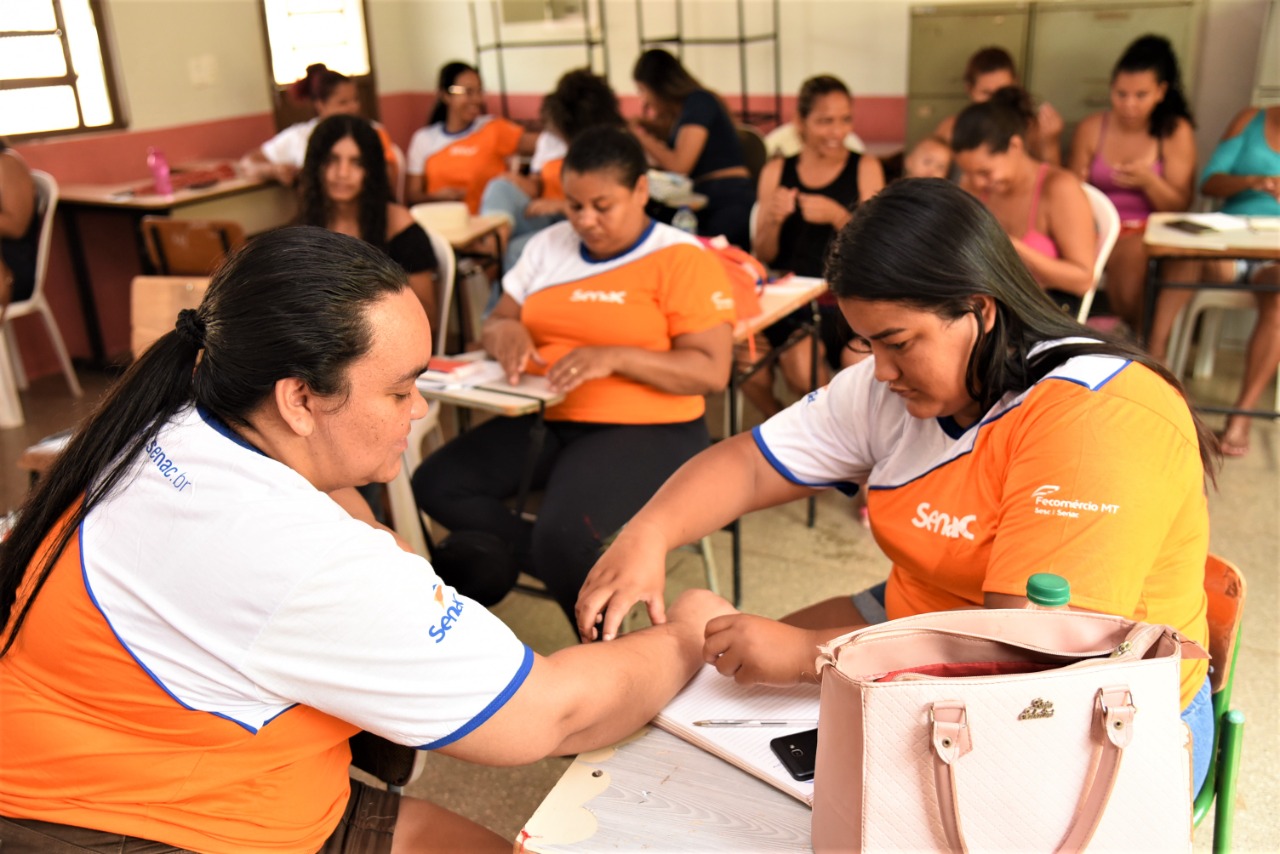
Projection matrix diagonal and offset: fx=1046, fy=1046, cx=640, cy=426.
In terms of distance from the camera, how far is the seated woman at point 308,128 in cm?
524

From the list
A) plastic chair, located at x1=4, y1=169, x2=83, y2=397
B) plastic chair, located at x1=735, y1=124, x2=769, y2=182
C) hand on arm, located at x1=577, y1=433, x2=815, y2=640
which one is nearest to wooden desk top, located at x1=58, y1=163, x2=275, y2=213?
plastic chair, located at x1=4, y1=169, x2=83, y2=397

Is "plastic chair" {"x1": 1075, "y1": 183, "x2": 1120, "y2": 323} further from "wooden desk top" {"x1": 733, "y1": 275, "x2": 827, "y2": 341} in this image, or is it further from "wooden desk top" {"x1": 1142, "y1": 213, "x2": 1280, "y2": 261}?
"wooden desk top" {"x1": 733, "y1": 275, "x2": 827, "y2": 341}

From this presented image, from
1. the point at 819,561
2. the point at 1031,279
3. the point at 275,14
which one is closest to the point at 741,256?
the point at 819,561

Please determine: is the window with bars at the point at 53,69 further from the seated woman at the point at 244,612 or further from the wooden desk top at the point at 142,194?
the seated woman at the point at 244,612

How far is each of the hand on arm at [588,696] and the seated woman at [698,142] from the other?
11.2 feet

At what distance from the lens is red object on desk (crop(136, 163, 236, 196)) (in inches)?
207

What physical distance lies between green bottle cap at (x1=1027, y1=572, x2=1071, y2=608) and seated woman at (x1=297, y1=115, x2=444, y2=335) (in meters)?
2.56

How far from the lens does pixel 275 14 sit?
21.7ft

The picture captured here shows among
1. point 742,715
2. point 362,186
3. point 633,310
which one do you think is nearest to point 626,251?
point 633,310

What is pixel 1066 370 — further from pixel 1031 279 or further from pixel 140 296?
pixel 140 296

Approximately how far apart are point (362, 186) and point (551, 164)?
1.72m

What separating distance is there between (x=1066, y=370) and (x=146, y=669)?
3.64ft

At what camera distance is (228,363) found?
1.11 m

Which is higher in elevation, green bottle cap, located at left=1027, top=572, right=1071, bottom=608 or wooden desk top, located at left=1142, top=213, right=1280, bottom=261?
green bottle cap, located at left=1027, top=572, right=1071, bottom=608
